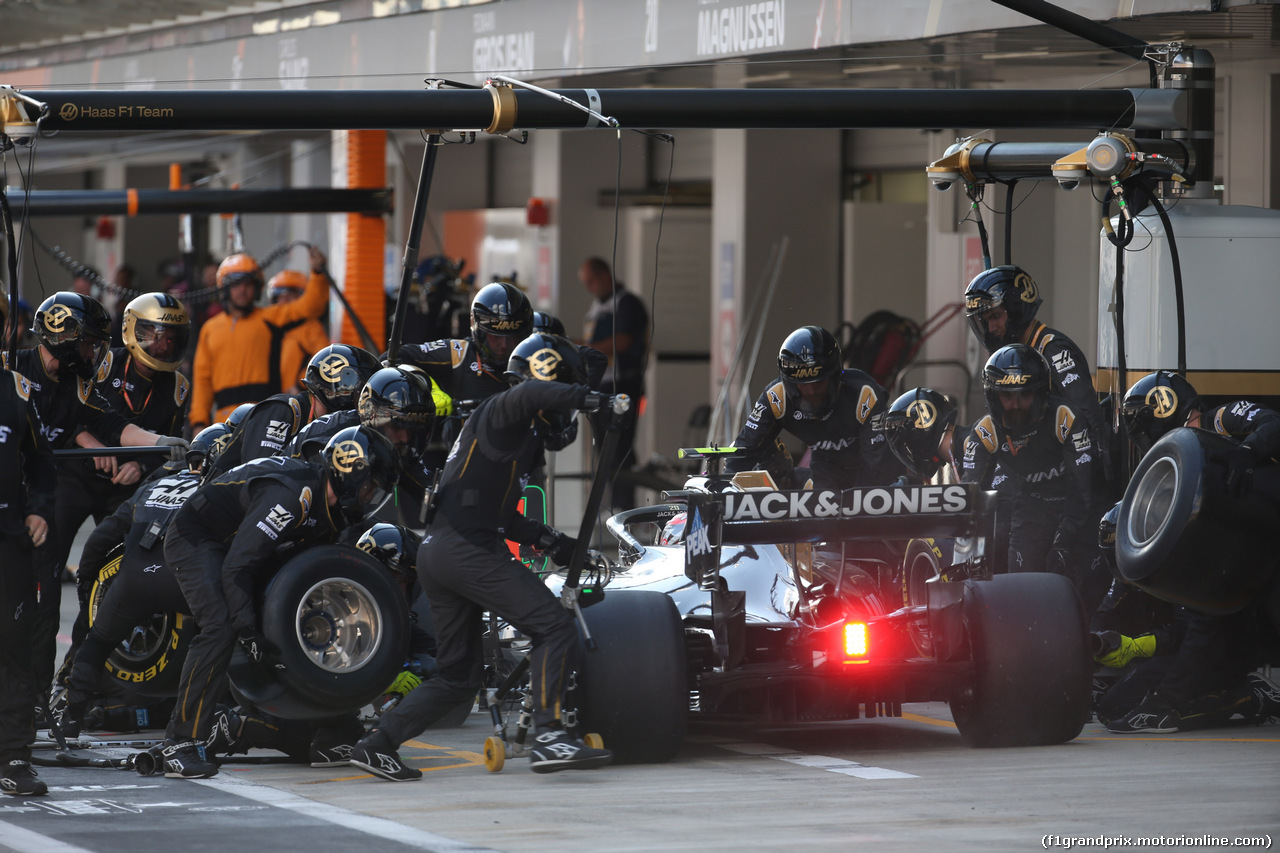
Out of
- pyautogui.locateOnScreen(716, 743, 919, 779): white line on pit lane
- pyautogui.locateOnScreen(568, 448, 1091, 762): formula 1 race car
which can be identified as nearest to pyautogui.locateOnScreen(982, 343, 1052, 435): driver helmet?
pyautogui.locateOnScreen(568, 448, 1091, 762): formula 1 race car

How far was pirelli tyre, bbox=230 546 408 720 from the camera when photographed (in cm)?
756

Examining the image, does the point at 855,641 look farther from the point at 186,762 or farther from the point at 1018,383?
the point at 186,762

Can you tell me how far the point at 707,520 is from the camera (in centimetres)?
784

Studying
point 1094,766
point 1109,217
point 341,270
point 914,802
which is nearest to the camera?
point 914,802

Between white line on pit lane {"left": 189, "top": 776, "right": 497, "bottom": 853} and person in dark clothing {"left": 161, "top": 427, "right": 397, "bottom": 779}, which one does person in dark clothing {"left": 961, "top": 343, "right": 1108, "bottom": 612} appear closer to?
person in dark clothing {"left": 161, "top": 427, "right": 397, "bottom": 779}

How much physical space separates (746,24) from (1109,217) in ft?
12.8

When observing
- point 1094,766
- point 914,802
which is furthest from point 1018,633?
point 914,802

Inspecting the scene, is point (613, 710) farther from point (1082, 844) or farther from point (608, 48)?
point (608, 48)

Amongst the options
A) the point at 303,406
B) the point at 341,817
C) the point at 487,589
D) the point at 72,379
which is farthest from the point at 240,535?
the point at 72,379

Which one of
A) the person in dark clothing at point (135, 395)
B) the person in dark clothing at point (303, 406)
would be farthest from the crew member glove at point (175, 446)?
the person in dark clothing at point (303, 406)

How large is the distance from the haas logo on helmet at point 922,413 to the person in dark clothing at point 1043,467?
1.42 ft

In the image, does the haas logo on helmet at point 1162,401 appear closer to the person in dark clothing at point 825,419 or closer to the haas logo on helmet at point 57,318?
the person in dark clothing at point 825,419

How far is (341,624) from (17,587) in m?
1.28

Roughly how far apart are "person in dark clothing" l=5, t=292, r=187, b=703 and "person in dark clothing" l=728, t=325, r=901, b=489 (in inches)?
114
